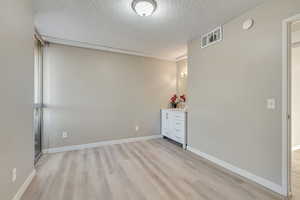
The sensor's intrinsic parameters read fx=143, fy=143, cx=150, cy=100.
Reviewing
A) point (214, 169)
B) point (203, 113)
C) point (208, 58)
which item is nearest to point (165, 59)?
point (208, 58)

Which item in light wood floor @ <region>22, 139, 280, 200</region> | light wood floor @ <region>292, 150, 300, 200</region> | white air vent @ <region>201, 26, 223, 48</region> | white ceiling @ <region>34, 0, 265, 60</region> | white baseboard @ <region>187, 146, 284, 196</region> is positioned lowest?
light wood floor @ <region>22, 139, 280, 200</region>

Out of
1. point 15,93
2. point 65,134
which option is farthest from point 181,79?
point 15,93

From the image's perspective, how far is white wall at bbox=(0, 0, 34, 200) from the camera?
130 centimetres

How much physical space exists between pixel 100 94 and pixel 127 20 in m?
1.90

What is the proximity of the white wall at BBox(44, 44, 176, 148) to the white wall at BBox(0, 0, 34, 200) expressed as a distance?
48.2 inches

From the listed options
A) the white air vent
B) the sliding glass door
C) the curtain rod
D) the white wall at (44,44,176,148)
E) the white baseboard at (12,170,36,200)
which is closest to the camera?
the white baseboard at (12,170,36,200)

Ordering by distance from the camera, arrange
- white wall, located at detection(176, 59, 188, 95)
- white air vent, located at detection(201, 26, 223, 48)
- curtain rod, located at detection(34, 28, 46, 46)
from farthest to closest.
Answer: white wall, located at detection(176, 59, 188, 95), curtain rod, located at detection(34, 28, 46, 46), white air vent, located at detection(201, 26, 223, 48)

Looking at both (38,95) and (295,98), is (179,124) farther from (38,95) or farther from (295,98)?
(38,95)

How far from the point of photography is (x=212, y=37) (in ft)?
8.60

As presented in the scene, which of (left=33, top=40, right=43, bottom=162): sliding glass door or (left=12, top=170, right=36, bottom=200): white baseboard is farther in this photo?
(left=33, top=40, right=43, bottom=162): sliding glass door

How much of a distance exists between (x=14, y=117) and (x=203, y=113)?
2.83 metres

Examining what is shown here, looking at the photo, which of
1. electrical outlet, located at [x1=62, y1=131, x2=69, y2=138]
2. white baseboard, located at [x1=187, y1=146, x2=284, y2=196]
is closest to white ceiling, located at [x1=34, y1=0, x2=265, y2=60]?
electrical outlet, located at [x1=62, y1=131, x2=69, y2=138]

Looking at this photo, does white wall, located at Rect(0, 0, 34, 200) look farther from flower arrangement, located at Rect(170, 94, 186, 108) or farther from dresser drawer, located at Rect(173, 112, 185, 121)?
flower arrangement, located at Rect(170, 94, 186, 108)

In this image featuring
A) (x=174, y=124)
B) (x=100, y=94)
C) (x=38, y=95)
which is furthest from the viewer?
(x=174, y=124)
